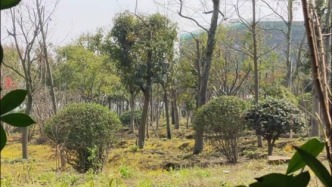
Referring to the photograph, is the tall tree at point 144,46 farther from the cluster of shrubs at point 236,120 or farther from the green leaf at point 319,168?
the green leaf at point 319,168

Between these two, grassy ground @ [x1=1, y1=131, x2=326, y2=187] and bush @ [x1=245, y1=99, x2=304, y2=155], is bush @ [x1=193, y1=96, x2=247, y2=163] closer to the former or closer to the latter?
bush @ [x1=245, y1=99, x2=304, y2=155]

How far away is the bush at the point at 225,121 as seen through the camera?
9.41 metres

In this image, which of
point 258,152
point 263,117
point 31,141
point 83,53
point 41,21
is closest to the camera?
point 263,117

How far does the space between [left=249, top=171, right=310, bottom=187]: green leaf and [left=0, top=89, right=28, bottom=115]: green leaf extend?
0.64 ft

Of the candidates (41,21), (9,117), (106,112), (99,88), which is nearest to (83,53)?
(99,88)

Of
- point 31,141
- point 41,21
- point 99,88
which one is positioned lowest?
point 31,141

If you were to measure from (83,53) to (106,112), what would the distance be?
1443cm

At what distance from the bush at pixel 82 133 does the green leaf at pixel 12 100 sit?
807 centimetres

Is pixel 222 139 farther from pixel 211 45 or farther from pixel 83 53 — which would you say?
pixel 83 53

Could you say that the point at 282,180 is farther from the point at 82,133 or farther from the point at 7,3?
the point at 82,133

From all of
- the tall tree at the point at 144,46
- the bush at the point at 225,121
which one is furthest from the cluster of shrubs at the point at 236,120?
the tall tree at the point at 144,46

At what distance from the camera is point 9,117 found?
16.2 inches

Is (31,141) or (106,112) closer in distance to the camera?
(106,112)

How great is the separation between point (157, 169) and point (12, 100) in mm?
9620
